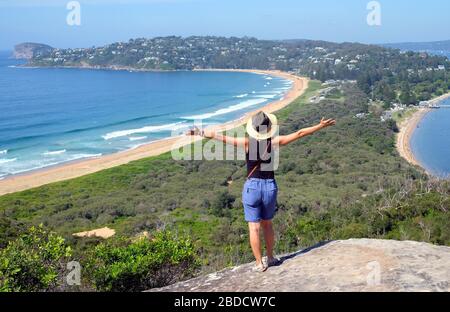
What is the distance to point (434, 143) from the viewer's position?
44031 mm

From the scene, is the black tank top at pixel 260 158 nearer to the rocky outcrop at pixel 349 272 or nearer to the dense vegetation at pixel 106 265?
the rocky outcrop at pixel 349 272

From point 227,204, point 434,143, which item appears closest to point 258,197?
point 227,204

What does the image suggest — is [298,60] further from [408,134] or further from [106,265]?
[106,265]

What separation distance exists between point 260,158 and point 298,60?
468ft

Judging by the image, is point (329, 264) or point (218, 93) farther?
point (218, 93)

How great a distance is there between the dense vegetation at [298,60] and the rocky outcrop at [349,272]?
63.3 metres

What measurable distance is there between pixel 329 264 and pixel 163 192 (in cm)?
2513

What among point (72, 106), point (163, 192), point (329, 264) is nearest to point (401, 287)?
point (329, 264)

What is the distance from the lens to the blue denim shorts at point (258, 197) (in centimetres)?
530

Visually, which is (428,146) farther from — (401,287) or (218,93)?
(218,93)

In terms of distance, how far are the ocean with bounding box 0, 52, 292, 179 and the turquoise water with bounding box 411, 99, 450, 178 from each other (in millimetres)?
20466

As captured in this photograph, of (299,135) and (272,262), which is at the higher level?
(299,135)

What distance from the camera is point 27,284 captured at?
24.9ft

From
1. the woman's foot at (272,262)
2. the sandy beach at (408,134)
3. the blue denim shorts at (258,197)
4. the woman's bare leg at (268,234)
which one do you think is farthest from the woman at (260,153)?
the sandy beach at (408,134)
